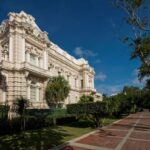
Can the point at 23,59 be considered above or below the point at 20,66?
above

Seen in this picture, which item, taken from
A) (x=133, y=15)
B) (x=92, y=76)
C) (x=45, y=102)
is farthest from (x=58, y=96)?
(x=92, y=76)

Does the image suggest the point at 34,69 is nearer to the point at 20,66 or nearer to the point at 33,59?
the point at 20,66

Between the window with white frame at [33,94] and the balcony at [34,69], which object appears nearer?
the balcony at [34,69]

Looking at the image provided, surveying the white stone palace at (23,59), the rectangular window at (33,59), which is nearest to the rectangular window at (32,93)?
the white stone palace at (23,59)

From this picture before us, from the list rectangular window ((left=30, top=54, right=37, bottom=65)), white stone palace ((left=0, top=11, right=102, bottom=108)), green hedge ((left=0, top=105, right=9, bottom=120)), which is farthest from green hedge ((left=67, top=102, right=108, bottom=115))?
rectangular window ((left=30, top=54, right=37, bottom=65))

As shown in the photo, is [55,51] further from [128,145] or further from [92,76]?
[128,145]

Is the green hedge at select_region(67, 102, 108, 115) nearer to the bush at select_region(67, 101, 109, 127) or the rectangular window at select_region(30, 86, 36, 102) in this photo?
the bush at select_region(67, 101, 109, 127)

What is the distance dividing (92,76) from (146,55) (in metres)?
41.6

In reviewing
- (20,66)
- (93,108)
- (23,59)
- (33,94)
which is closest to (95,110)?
(93,108)

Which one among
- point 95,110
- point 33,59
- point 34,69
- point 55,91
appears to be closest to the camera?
point 95,110

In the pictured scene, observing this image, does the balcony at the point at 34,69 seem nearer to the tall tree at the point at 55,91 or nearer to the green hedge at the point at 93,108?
the tall tree at the point at 55,91

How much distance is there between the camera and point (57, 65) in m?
44.5

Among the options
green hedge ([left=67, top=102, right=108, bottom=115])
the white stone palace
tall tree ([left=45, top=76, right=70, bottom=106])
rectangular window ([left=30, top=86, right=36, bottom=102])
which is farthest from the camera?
tall tree ([left=45, top=76, right=70, bottom=106])

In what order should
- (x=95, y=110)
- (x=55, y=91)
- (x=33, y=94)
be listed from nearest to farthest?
(x=95, y=110), (x=33, y=94), (x=55, y=91)
